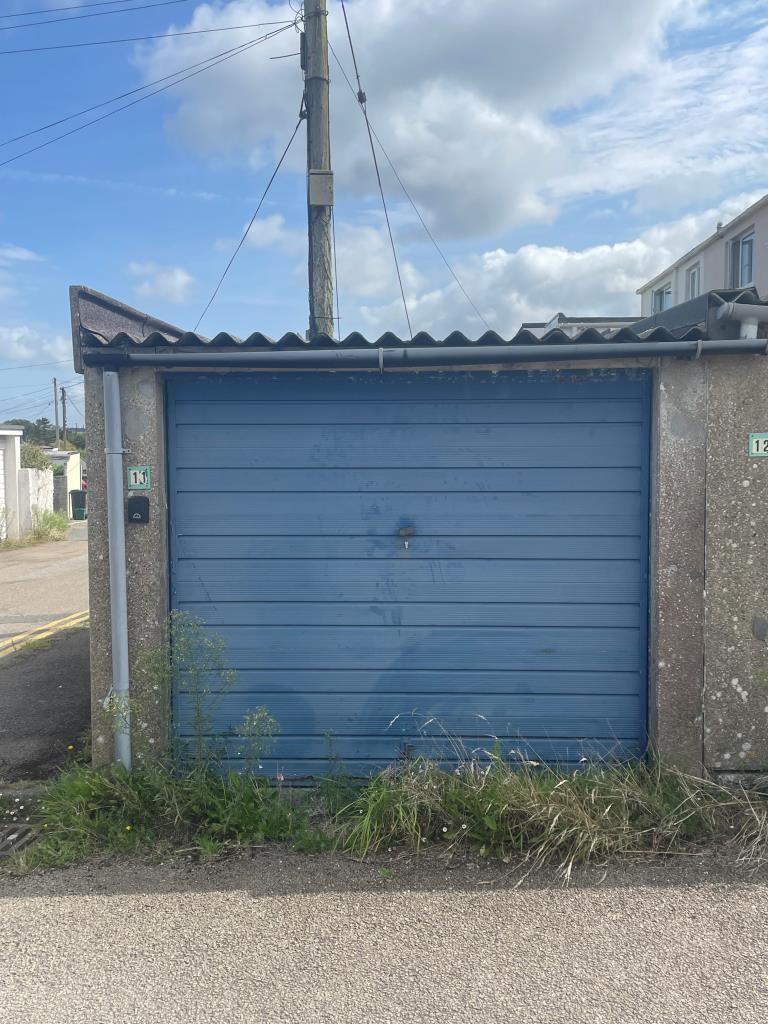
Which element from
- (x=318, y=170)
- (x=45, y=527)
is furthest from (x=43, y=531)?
(x=318, y=170)

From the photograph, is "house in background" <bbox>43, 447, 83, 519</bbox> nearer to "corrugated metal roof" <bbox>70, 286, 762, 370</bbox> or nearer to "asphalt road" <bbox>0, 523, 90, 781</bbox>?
"asphalt road" <bbox>0, 523, 90, 781</bbox>

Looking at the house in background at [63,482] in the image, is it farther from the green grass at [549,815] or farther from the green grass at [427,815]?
the green grass at [549,815]

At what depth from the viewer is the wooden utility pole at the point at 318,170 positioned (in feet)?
26.2

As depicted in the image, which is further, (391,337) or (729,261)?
(729,261)

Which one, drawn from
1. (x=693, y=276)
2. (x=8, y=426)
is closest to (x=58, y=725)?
(x=8, y=426)

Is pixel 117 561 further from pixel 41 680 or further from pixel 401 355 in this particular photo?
pixel 41 680

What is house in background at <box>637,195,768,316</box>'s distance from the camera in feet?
83.4

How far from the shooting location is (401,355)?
4867 mm

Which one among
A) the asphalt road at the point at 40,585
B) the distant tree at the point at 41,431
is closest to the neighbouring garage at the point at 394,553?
the asphalt road at the point at 40,585

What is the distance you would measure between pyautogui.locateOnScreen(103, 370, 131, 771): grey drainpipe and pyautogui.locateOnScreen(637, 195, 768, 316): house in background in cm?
2033

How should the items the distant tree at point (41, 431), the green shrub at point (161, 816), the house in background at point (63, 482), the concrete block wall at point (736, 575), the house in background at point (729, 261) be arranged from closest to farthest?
the green shrub at point (161, 816), the concrete block wall at point (736, 575), the house in background at point (729, 261), the house in background at point (63, 482), the distant tree at point (41, 431)

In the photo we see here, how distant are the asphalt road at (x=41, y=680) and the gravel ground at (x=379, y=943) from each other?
2059 millimetres

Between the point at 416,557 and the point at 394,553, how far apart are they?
14cm

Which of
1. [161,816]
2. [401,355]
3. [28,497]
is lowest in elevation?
[161,816]
